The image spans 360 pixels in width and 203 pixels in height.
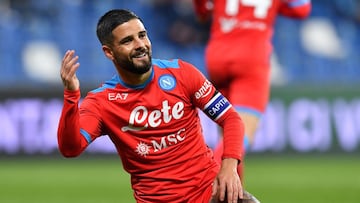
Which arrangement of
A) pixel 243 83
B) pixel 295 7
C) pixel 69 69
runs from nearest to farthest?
pixel 69 69
pixel 243 83
pixel 295 7

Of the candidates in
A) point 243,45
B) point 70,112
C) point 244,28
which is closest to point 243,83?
point 243,45

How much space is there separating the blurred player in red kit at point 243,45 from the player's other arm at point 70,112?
2.20 metres

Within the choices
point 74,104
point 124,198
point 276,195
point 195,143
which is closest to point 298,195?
point 276,195

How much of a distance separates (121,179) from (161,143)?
5408mm

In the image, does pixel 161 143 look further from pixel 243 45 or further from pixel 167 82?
pixel 243 45

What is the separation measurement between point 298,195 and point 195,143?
161 inches

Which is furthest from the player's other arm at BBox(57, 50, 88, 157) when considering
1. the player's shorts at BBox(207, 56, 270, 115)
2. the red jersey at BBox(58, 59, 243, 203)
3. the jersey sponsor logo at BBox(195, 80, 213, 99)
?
the player's shorts at BBox(207, 56, 270, 115)

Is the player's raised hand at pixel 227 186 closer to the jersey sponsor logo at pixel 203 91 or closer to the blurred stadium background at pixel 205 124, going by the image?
the jersey sponsor logo at pixel 203 91

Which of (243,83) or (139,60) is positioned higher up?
(243,83)

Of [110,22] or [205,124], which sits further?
[205,124]

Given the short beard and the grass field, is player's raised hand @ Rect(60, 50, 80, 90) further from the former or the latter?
the grass field

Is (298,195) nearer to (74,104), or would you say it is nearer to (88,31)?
(74,104)

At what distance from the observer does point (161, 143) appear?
4.93 metres

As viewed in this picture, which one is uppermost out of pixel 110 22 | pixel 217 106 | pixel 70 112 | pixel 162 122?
pixel 110 22
